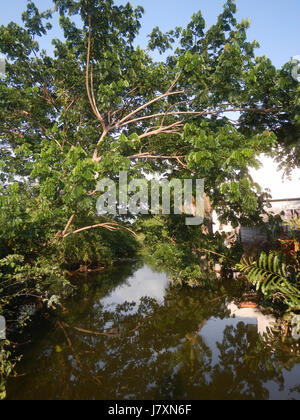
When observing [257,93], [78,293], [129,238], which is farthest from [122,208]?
[129,238]

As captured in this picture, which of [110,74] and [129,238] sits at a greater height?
[110,74]

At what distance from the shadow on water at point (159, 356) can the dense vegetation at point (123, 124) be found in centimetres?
120

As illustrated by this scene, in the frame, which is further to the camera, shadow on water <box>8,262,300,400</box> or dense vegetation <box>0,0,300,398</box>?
dense vegetation <box>0,0,300,398</box>

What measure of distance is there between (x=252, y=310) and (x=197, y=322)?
188 centimetres

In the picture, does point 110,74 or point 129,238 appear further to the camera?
A: point 129,238

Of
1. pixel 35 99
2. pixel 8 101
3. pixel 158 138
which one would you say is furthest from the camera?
pixel 158 138

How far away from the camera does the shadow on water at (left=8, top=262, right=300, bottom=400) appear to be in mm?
3705

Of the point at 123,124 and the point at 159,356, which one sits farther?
the point at 123,124

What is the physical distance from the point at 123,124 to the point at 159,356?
24.1 feet

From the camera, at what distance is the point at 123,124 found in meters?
8.69

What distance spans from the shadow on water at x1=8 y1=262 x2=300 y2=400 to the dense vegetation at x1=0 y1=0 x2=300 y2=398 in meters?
1.20
